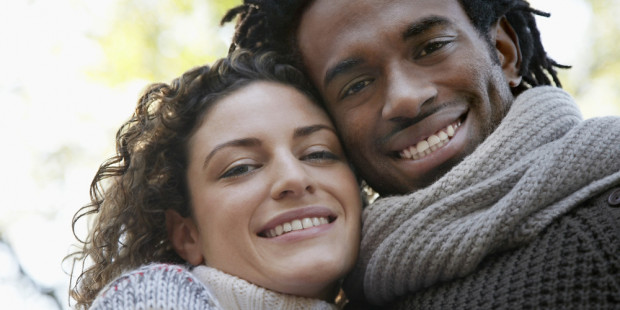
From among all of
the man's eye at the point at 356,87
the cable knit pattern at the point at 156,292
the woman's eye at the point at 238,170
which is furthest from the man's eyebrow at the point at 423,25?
the cable knit pattern at the point at 156,292

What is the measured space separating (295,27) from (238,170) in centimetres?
76

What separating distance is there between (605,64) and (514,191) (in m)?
4.42

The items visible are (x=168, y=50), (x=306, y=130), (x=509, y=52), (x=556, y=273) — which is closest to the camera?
(x=556, y=273)

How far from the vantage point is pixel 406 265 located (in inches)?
86.4

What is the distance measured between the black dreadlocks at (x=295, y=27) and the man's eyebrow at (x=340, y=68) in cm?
27

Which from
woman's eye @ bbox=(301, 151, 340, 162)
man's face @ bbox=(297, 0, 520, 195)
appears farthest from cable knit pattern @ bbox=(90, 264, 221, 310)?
man's face @ bbox=(297, 0, 520, 195)

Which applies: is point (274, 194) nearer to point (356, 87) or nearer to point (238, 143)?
point (238, 143)

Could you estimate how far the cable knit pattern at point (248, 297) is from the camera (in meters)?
2.24

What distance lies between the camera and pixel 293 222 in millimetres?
2328

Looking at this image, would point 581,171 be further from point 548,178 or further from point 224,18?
point 224,18

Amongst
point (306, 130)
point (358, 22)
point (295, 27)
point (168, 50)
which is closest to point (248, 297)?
point (306, 130)

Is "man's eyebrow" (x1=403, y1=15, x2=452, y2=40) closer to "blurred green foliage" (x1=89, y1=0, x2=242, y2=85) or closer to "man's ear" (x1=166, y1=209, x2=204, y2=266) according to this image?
"man's ear" (x1=166, y1=209, x2=204, y2=266)

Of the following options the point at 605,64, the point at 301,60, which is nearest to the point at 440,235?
the point at 301,60

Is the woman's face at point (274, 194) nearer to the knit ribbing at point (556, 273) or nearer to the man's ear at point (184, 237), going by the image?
the man's ear at point (184, 237)
